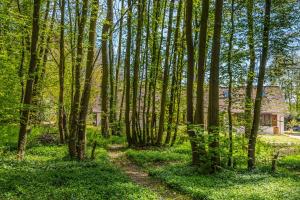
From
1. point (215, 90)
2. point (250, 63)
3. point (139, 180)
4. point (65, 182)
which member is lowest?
point (139, 180)

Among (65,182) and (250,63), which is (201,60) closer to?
(250,63)

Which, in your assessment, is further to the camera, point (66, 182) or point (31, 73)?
point (31, 73)

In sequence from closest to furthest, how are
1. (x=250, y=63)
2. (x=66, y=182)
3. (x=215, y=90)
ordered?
(x=66, y=182) → (x=215, y=90) → (x=250, y=63)

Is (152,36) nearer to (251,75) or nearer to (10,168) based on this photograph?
(251,75)

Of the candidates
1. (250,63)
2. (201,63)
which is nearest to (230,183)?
(201,63)

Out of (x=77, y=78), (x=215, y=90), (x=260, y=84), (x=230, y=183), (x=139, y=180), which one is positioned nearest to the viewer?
(x=230, y=183)

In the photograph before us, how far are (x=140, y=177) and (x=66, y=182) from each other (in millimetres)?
2723

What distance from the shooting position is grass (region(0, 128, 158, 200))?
6.74 m

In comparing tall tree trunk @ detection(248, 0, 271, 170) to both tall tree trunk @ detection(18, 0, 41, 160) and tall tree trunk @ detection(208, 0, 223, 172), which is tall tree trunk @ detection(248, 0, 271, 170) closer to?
tall tree trunk @ detection(208, 0, 223, 172)

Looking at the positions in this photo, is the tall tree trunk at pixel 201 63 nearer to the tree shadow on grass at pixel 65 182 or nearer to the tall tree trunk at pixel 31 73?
the tree shadow on grass at pixel 65 182

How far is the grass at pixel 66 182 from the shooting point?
22.1ft

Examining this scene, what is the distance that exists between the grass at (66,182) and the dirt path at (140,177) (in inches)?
21.8

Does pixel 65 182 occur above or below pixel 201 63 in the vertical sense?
below

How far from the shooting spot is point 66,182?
789 cm
